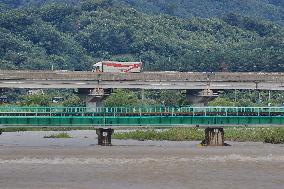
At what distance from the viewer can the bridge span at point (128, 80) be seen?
616ft

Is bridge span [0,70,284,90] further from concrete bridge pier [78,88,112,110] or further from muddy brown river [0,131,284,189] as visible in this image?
muddy brown river [0,131,284,189]

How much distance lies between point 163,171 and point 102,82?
3593 inches

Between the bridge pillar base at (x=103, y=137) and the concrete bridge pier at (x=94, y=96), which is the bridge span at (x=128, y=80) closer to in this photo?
the concrete bridge pier at (x=94, y=96)

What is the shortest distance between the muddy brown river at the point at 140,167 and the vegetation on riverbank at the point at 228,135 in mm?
20281

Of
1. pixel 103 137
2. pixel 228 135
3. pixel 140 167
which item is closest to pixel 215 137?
pixel 103 137

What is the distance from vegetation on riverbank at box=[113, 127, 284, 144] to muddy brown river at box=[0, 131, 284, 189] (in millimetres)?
20281

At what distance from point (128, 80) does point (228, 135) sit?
28.0m

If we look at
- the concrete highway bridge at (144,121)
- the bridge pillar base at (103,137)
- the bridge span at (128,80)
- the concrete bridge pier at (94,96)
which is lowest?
the bridge pillar base at (103,137)

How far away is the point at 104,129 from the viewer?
151875 millimetres

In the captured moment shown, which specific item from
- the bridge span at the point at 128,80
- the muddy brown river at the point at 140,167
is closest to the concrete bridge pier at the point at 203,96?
the bridge span at the point at 128,80

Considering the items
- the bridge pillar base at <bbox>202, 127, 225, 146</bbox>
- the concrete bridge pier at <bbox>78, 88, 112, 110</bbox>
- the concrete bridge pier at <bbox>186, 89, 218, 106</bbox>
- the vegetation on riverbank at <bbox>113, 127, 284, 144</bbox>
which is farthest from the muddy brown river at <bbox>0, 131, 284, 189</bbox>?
the concrete bridge pier at <bbox>186, 89, 218, 106</bbox>

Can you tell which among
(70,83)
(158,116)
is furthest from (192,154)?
(70,83)

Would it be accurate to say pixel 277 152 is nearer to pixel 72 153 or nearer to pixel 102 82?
pixel 72 153

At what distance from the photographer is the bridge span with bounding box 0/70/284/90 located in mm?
187750
